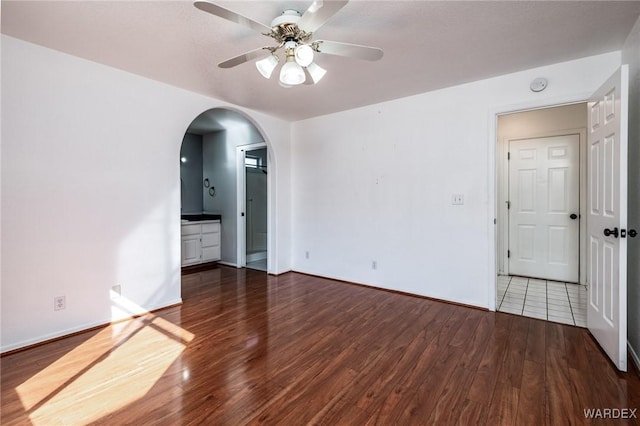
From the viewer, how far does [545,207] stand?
434 cm

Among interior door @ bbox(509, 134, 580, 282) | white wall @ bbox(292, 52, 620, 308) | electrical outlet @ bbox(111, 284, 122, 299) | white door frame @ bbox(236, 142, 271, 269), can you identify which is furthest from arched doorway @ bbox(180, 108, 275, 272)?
interior door @ bbox(509, 134, 580, 282)

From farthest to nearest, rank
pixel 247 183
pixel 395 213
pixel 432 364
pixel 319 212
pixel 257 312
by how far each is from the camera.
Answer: pixel 247 183 → pixel 319 212 → pixel 395 213 → pixel 257 312 → pixel 432 364

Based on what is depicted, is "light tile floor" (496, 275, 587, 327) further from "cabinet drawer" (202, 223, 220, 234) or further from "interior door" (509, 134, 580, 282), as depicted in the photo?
"cabinet drawer" (202, 223, 220, 234)

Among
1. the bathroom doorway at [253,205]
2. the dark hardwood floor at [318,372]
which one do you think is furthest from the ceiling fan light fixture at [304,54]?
the bathroom doorway at [253,205]

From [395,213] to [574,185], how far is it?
8.45ft

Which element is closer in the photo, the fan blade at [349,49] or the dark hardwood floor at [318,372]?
the dark hardwood floor at [318,372]

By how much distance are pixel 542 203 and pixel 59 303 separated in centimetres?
581

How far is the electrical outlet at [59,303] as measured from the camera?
257cm

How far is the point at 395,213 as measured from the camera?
385 cm

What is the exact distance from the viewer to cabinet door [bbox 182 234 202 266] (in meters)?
5.05

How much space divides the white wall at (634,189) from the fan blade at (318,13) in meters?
2.27

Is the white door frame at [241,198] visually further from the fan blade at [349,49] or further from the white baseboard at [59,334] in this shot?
the fan blade at [349,49]

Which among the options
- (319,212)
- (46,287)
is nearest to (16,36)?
(46,287)

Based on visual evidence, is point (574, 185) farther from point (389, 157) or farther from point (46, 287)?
point (46, 287)
